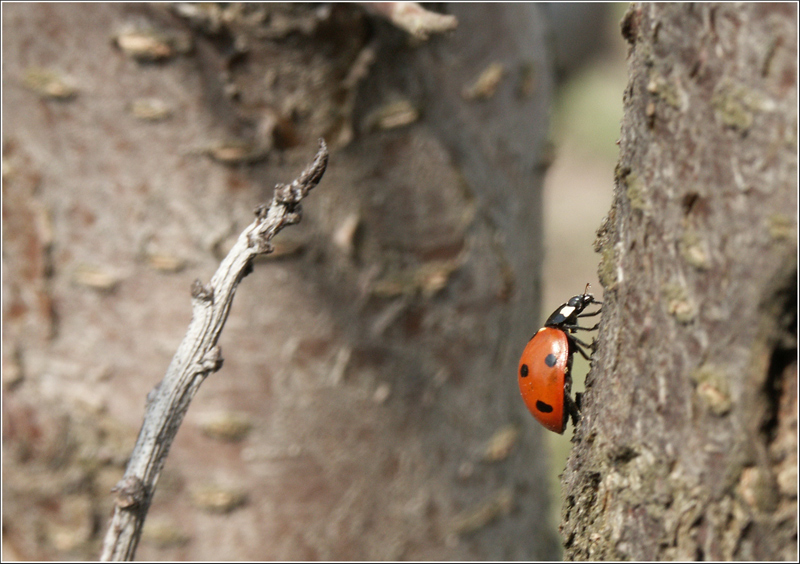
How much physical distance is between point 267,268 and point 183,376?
0.48 meters

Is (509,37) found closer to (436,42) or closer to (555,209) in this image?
(436,42)

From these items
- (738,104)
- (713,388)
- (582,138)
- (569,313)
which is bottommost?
(713,388)

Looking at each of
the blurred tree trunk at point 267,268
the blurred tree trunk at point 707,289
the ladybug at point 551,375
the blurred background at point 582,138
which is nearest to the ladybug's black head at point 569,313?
the ladybug at point 551,375

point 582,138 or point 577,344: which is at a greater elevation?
point 582,138

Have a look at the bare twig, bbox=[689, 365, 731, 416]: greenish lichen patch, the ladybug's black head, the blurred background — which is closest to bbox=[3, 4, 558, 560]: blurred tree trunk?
the ladybug's black head

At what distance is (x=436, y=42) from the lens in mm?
888

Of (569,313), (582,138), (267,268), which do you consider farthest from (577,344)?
(582,138)

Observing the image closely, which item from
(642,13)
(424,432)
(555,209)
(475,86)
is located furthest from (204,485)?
(555,209)

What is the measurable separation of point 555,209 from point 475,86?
4284 millimetres

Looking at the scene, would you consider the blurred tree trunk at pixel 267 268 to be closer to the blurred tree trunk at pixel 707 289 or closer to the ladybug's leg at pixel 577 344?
the ladybug's leg at pixel 577 344

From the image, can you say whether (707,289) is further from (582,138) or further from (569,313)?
(582,138)

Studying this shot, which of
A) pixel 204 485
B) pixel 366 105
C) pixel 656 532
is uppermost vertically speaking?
pixel 366 105

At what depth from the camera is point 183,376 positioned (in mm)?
414

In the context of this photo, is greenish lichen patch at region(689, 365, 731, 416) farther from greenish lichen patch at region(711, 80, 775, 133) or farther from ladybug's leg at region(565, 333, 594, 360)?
ladybug's leg at region(565, 333, 594, 360)
